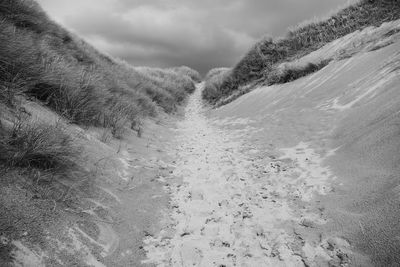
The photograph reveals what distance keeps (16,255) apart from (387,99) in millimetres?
4972

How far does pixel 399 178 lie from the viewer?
2613 mm

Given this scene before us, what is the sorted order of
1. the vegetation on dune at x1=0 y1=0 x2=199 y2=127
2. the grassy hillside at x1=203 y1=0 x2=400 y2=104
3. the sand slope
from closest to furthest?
the sand slope
the vegetation on dune at x1=0 y1=0 x2=199 y2=127
the grassy hillside at x1=203 y1=0 x2=400 y2=104

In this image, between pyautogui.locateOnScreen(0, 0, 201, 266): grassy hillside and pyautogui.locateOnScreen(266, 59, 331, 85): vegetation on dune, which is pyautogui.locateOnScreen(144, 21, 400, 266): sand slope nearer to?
pyautogui.locateOnScreen(0, 0, 201, 266): grassy hillside

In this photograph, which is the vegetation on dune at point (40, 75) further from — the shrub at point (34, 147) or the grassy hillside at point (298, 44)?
the grassy hillside at point (298, 44)

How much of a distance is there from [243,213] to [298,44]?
10.2 metres

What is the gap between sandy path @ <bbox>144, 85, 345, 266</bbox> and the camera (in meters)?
2.39

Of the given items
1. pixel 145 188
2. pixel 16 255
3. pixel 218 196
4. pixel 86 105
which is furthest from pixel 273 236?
pixel 86 105

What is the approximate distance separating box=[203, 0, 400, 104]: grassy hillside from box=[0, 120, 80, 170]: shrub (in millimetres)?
7489

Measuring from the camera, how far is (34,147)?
252 centimetres

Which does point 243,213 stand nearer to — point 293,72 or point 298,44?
point 293,72

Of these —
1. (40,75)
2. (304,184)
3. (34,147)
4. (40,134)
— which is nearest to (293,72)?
(304,184)

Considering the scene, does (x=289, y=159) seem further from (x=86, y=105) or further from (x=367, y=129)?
(x=86, y=105)

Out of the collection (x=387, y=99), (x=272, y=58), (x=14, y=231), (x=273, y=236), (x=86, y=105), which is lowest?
Result: (x=273, y=236)

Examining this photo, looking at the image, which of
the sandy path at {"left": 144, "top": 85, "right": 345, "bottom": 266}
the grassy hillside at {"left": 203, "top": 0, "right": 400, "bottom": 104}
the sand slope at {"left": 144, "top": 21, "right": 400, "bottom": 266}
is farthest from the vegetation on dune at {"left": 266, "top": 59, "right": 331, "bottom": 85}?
the sandy path at {"left": 144, "top": 85, "right": 345, "bottom": 266}
